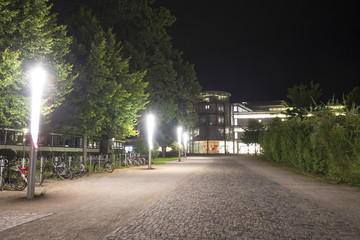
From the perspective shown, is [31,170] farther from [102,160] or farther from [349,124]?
[349,124]

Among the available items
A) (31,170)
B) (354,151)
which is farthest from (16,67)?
(354,151)

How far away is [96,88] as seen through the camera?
64.7 feet

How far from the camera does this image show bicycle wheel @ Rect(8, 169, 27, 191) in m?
10.2

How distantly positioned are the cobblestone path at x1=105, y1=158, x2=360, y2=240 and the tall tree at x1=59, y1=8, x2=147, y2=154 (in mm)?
12517

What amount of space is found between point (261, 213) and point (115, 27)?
34084 mm

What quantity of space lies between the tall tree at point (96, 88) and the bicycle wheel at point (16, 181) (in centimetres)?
912

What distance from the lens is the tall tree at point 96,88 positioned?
19.6 metres

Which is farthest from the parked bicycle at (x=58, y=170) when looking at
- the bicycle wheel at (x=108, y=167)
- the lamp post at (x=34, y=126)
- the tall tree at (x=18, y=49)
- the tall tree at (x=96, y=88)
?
the tall tree at (x=96, y=88)

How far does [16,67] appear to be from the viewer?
13.3 m

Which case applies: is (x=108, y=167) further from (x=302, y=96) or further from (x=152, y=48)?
(x=302, y=96)

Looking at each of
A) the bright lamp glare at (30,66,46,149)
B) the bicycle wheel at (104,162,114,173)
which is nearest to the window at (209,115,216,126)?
the bicycle wheel at (104,162,114,173)

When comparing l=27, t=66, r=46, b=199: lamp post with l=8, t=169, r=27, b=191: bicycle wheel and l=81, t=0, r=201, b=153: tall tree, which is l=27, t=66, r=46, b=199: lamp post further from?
l=81, t=0, r=201, b=153: tall tree

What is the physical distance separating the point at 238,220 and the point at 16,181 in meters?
8.23

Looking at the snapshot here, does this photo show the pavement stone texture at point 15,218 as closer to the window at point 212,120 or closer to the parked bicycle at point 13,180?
the parked bicycle at point 13,180
